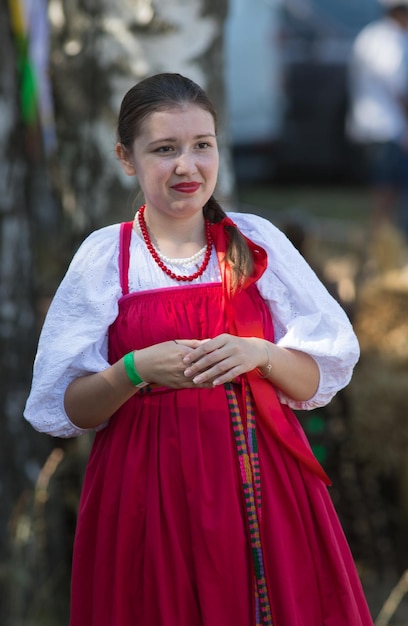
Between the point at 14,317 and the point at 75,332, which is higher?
the point at 14,317

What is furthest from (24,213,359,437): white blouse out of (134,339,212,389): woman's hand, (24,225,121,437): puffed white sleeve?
(134,339,212,389): woman's hand

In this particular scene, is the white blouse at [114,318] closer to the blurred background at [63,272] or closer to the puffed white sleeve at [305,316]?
the puffed white sleeve at [305,316]

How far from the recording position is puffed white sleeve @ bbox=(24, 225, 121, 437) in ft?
7.43

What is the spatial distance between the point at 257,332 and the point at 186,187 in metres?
0.33

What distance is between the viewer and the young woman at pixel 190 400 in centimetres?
221

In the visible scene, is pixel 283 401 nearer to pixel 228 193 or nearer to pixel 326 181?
pixel 228 193

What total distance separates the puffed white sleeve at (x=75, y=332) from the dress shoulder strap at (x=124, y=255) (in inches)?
0.5

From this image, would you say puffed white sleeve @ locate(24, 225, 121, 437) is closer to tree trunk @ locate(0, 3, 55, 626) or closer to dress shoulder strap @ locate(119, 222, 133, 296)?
dress shoulder strap @ locate(119, 222, 133, 296)

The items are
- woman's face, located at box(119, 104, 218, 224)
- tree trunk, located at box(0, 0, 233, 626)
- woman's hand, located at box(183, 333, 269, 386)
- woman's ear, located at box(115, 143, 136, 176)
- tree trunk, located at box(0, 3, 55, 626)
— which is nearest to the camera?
woman's hand, located at box(183, 333, 269, 386)

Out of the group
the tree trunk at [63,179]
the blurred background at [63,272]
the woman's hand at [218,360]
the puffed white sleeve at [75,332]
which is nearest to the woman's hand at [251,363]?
the woman's hand at [218,360]

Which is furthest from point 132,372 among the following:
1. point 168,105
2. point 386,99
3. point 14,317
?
point 386,99

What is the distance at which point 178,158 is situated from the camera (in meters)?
2.22

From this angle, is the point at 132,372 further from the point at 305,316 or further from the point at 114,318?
the point at 305,316

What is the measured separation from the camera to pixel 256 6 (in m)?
11.6
